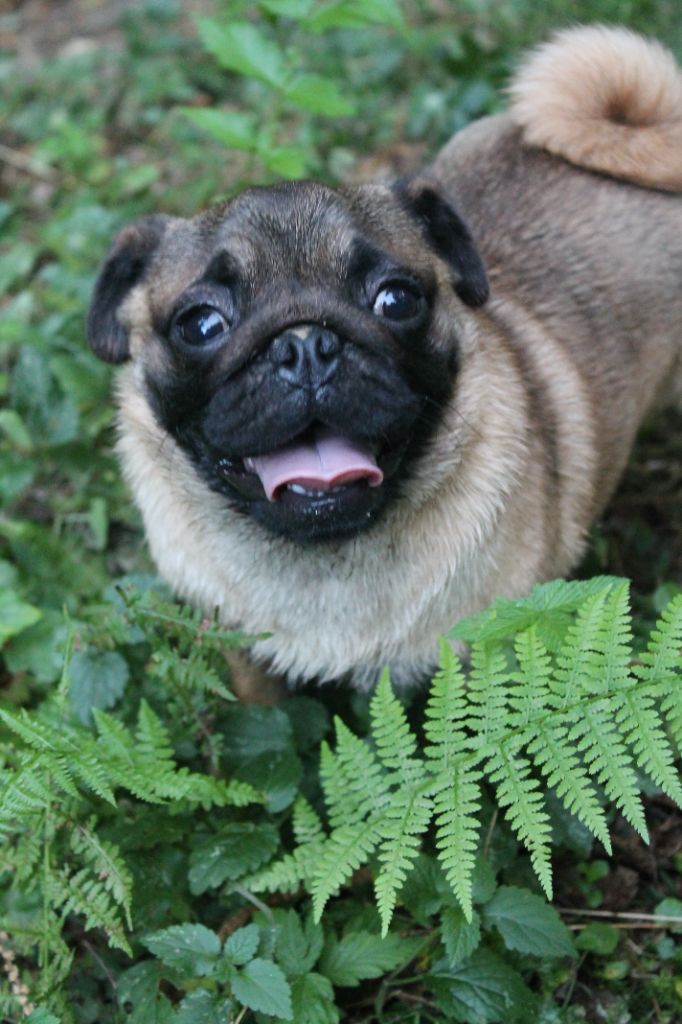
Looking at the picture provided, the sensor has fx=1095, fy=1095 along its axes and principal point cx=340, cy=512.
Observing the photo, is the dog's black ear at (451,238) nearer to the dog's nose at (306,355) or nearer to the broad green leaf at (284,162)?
the dog's nose at (306,355)

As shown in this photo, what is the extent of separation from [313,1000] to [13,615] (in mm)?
1815

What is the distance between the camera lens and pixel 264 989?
2.75 metres

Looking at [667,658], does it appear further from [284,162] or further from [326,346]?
[284,162]

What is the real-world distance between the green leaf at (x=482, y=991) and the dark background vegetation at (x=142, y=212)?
0.57ft

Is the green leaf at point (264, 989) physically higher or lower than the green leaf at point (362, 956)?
higher

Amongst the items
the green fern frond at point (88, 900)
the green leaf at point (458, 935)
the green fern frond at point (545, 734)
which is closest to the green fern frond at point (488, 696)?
the green fern frond at point (545, 734)

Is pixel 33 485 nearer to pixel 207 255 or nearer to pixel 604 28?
pixel 207 255

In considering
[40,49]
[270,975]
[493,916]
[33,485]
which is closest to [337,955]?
[270,975]

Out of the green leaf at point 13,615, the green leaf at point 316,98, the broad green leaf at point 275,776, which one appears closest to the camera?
the broad green leaf at point 275,776

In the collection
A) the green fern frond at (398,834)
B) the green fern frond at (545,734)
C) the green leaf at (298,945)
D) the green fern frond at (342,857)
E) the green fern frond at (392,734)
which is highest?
the green fern frond at (545,734)

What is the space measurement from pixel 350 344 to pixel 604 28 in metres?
2.56

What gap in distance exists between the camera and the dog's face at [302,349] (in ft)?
9.53

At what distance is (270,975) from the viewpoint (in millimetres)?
2789

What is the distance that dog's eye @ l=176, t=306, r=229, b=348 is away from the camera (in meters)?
3.11
